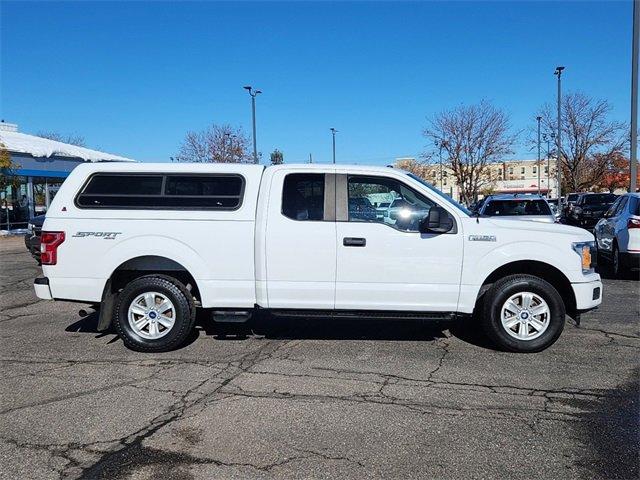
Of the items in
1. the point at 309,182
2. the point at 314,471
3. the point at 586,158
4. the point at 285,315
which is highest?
the point at 586,158

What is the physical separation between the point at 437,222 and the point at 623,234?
6445 mm

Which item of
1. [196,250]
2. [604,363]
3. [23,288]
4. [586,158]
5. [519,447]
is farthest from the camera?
[586,158]

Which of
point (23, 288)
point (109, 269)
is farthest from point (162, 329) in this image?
→ point (23, 288)

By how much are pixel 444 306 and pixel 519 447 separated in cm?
222

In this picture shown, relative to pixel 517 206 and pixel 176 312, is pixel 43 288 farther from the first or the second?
pixel 517 206

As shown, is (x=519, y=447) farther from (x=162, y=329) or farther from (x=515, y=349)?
→ (x=162, y=329)

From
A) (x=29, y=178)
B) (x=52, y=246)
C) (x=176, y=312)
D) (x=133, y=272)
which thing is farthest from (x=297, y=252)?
(x=29, y=178)

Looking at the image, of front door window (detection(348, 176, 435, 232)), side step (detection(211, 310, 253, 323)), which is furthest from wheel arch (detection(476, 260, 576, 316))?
side step (detection(211, 310, 253, 323))

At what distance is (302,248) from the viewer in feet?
19.2

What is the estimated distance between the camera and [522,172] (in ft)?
393

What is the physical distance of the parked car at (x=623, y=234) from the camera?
10.1 metres

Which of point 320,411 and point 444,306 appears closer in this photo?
point 320,411

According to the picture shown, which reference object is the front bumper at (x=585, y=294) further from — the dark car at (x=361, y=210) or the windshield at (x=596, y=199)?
the windshield at (x=596, y=199)

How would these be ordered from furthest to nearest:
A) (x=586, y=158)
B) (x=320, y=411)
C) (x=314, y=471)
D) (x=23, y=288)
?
(x=586, y=158) < (x=23, y=288) < (x=320, y=411) < (x=314, y=471)
